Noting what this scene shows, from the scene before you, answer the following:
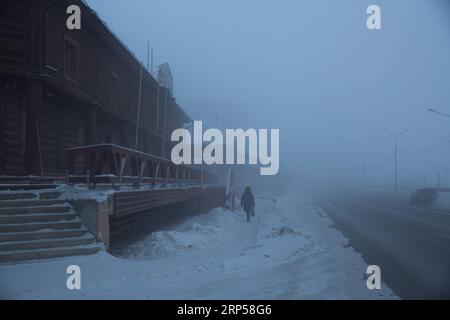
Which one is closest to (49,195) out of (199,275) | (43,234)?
(43,234)

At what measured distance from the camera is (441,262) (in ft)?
31.7

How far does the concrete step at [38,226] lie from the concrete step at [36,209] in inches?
19.0

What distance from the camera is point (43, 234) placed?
8.29 m

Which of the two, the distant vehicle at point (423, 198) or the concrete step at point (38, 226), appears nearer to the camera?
the concrete step at point (38, 226)

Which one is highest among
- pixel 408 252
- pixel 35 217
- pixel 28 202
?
pixel 28 202

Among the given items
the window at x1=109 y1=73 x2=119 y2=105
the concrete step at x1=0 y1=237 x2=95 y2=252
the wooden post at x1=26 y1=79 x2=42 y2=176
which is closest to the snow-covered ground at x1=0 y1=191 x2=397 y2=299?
the concrete step at x1=0 y1=237 x2=95 y2=252

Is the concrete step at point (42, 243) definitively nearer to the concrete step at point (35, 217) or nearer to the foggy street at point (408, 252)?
the concrete step at point (35, 217)

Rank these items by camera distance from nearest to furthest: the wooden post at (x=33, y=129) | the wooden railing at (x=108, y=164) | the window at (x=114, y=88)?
1. the wooden railing at (x=108, y=164)
2. the wooden post at (x=33, y=129)
3. the window at (x=114, y=88)

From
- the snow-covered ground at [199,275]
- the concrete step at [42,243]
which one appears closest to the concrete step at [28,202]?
the concrete step at [42,243]

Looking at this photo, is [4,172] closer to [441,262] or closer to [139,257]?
[139,257]

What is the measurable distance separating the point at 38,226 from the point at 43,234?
264 millimetres

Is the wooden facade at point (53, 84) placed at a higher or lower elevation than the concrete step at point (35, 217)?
higher

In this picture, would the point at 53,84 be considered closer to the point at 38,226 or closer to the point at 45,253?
the point at 38,226

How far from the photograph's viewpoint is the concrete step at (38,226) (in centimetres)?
824
